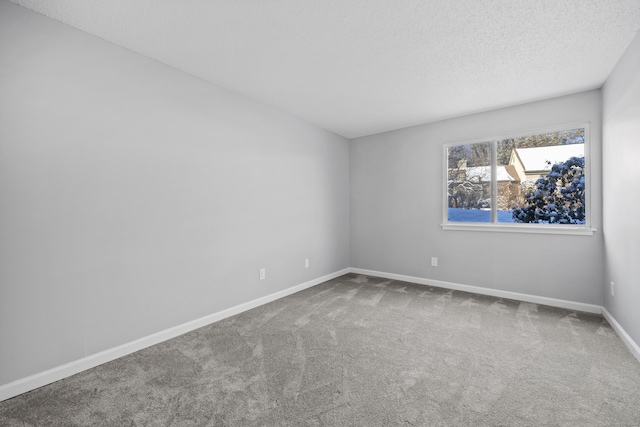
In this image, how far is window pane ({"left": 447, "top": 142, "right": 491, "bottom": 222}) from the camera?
12.7 feet

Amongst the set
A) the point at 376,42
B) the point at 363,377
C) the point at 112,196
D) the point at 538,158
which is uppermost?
the point at 376,42

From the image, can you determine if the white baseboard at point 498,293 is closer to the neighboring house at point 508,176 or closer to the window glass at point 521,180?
the window glass at point 521,180

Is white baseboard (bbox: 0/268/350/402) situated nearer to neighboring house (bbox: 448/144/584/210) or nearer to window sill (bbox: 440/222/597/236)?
window sill (bbox: 440/222/597/236)

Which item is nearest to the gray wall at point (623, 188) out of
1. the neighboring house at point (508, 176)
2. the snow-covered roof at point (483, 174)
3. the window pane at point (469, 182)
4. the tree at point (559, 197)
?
the tree at point (559, 197)

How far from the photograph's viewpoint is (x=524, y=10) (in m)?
1.87

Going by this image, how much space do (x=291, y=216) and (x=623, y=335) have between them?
3.47m

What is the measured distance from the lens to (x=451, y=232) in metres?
4.07

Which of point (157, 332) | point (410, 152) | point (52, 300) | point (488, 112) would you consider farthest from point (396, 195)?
point (52, 300)

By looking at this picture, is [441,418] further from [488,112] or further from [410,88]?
[488,112]

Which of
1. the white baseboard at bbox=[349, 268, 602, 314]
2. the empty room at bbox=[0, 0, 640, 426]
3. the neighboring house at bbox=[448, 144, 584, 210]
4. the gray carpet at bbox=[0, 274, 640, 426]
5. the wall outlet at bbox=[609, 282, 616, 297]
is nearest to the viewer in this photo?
the gray carpet at bbox=[0, 274, 640, 426]

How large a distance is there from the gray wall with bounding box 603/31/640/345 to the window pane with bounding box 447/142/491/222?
1.15 m

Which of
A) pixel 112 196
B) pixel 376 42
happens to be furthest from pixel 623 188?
pixel 112 196

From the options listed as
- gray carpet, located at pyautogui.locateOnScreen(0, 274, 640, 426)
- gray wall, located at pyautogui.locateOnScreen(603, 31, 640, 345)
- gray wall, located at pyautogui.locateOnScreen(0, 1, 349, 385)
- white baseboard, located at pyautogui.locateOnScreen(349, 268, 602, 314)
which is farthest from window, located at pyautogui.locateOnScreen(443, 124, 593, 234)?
gray wall, located at pyautogui.locateOnScreen(0, 1, 349, 385)

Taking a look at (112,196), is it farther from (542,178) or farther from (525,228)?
(542,178)
